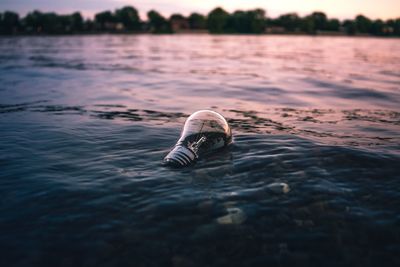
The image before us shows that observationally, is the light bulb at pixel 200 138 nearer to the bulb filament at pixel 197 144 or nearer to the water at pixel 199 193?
the bulb filament at pixel 197 144

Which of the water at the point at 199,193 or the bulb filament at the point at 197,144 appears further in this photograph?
the bulb filament at the point at 197,144

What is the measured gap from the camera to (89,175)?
17.1ft

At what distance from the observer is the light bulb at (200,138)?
5590 mm

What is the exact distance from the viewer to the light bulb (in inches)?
220

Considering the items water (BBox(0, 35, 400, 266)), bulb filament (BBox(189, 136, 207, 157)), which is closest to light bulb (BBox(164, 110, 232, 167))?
bulb filament (BBox(189, 136, 207, 157))

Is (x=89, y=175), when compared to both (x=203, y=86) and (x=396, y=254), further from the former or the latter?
(x=203, y=86)

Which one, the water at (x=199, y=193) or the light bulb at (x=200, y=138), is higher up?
the light bulb at (x=200, y=138)

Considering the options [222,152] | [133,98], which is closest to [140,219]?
[222,152]

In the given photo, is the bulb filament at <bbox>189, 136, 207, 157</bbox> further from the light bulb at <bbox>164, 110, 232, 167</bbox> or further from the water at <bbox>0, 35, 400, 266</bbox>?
the water at <bbox>0, 35, 400, 266</bbox>

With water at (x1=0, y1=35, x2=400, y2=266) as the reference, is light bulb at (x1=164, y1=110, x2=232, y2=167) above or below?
above

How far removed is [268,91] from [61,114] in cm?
890

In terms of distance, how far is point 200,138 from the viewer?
5973mm

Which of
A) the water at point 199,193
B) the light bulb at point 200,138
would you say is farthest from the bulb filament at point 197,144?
the water at point 199,193

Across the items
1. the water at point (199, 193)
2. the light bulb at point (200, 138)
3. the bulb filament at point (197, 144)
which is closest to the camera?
the water at point (199, 193)
